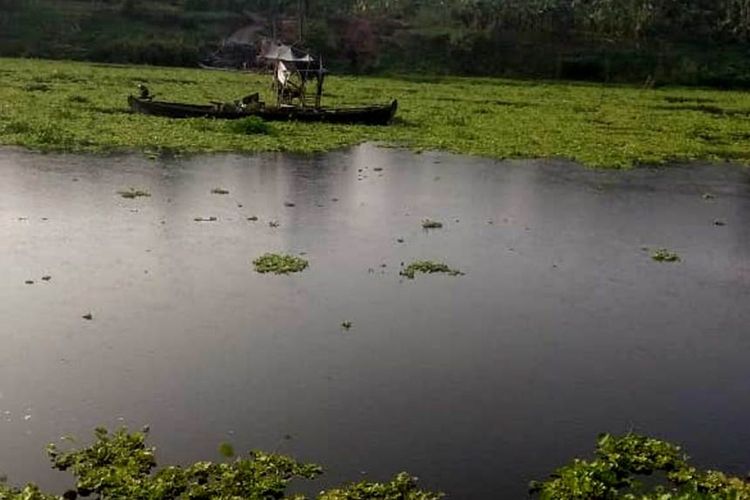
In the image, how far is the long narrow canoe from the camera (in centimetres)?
3947

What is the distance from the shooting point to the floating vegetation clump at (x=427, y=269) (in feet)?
59.7

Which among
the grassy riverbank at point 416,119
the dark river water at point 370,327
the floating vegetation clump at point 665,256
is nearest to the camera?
the dark river water at point 370,327

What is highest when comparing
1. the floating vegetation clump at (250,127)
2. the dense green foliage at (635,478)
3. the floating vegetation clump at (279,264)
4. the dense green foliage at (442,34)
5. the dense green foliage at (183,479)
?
the dense green foliage at (442,34)

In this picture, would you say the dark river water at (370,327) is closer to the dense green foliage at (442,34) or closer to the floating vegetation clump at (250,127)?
the floating vegetation clump at (250,127)

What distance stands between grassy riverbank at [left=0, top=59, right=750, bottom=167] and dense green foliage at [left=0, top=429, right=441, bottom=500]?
74.4ft

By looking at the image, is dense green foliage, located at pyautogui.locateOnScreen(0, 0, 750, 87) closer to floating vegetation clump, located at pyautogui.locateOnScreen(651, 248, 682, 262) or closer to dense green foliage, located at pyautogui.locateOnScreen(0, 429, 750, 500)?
floating vegetation clump, located at pyautogui.locateOnScreen(651, 248, 682, 262)

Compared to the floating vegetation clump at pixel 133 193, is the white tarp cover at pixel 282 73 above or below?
above

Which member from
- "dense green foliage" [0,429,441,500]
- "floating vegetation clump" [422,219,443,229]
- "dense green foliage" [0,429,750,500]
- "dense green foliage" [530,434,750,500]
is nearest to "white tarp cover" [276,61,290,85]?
"floating vegetation clump" [422,219,443,229]

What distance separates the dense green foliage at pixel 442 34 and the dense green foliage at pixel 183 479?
242 feet

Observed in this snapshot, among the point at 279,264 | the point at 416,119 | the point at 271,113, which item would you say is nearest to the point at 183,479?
the point at 279,264

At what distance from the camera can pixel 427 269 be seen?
1845 cm

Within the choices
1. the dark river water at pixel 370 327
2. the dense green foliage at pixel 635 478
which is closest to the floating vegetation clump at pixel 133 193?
the dark river water at pixel 370 327

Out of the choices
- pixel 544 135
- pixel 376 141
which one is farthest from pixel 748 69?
pixel 376 141

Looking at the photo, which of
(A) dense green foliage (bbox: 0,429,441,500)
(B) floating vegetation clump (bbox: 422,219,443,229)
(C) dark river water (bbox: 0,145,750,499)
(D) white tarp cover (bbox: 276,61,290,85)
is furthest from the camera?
(D) white tarp cover (bbox: 276,61,290,85)
